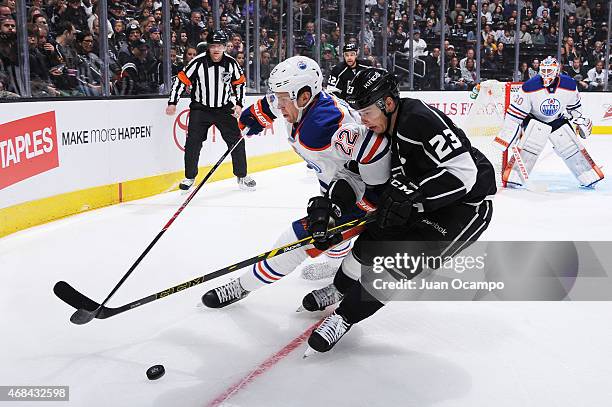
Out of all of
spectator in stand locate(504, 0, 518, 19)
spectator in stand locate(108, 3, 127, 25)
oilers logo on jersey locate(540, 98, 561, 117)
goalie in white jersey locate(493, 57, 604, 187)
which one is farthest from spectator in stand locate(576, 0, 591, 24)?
spectator in stand locate(108, 3, 127, 25)

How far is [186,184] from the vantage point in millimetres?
5863

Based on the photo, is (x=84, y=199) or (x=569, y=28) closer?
(x=84, y=199)

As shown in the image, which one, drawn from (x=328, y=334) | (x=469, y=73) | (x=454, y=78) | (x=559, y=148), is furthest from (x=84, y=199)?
(x=469, y=73)

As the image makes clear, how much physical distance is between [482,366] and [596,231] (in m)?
2.53

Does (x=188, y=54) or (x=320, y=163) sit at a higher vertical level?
(x=188, y=54)

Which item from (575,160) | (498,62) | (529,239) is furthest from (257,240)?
(498,62)

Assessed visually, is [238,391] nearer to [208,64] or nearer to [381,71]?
[381,71]

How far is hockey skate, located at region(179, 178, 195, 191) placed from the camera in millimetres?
5844

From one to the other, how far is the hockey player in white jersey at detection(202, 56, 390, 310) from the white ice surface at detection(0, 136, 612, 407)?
197 millimetres

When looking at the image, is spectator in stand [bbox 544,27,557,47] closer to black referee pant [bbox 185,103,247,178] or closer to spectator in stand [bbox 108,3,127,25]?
black referee pant [bbox 185,103,247,178]

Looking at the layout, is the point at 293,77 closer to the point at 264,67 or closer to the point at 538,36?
the point at 264,67

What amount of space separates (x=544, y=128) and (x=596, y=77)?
6.41 m

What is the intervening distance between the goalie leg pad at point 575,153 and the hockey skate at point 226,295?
434cm

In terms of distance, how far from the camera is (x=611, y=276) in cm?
347
